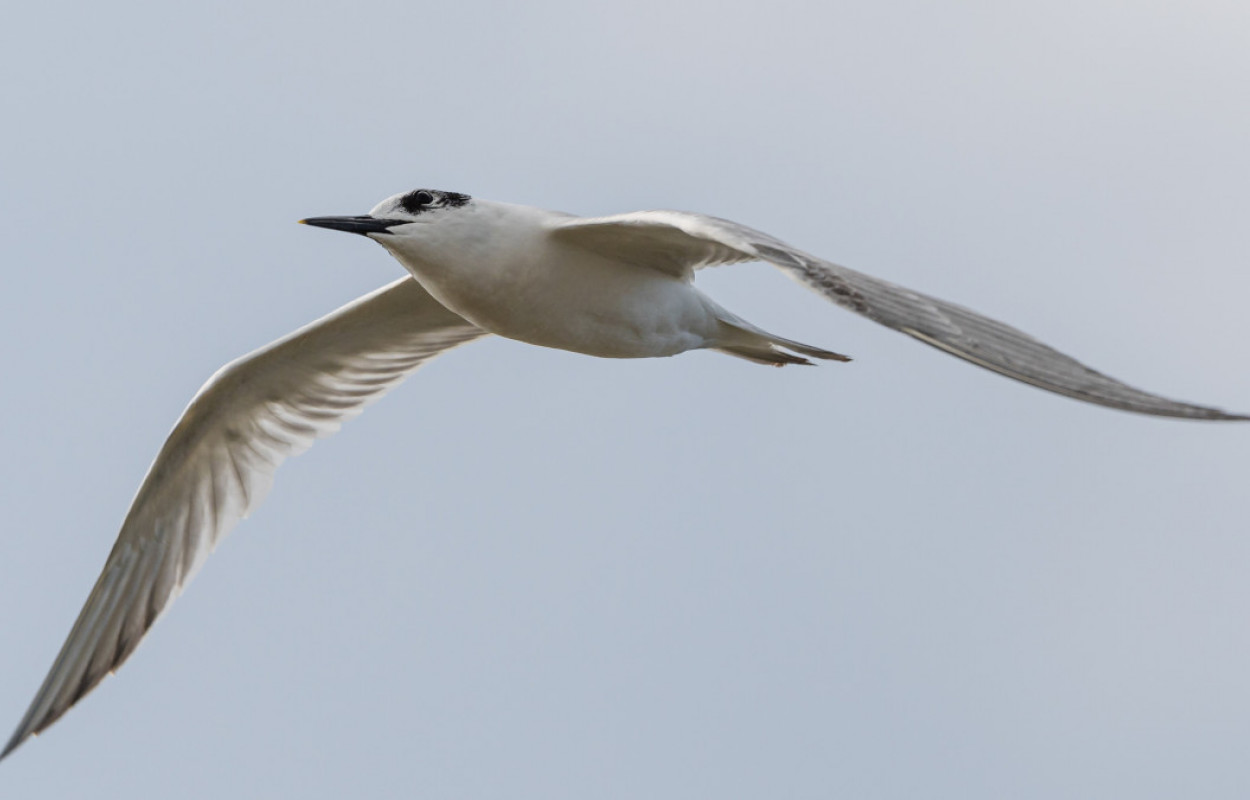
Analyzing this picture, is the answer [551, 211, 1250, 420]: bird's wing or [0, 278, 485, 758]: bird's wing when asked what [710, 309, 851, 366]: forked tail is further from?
[0, 278, 485, 758]: bird's wing

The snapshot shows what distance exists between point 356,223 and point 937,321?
3115mm

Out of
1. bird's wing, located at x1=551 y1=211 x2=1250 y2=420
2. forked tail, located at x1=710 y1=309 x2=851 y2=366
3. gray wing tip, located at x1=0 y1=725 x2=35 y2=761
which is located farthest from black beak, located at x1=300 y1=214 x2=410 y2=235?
gray wing tip, located at x1=0 y1=725 x2=35 y2=761

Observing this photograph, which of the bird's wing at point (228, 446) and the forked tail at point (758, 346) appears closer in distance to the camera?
the forked tail at point (758, 346)

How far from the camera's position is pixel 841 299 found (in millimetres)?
7070

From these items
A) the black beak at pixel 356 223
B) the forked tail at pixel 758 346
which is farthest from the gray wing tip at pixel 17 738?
the forked tail at pixel 758 346

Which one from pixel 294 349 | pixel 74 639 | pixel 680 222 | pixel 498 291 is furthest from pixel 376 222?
pixel 74 639

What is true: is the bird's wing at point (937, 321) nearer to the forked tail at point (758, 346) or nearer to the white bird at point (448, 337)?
the white bird at point (448, 337)

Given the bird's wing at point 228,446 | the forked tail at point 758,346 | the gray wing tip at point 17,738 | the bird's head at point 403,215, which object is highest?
the bird's head at point 403,215

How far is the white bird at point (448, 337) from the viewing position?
23.7 feet

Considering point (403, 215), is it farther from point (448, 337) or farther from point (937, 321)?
point (937, 321)

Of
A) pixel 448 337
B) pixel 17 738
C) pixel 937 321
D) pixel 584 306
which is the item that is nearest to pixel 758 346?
pixel 584 306

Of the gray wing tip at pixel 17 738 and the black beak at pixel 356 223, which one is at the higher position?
the black beak at pixel 356 223

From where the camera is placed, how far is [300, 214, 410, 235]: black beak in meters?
Result: 8.75

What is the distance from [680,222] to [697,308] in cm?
146
